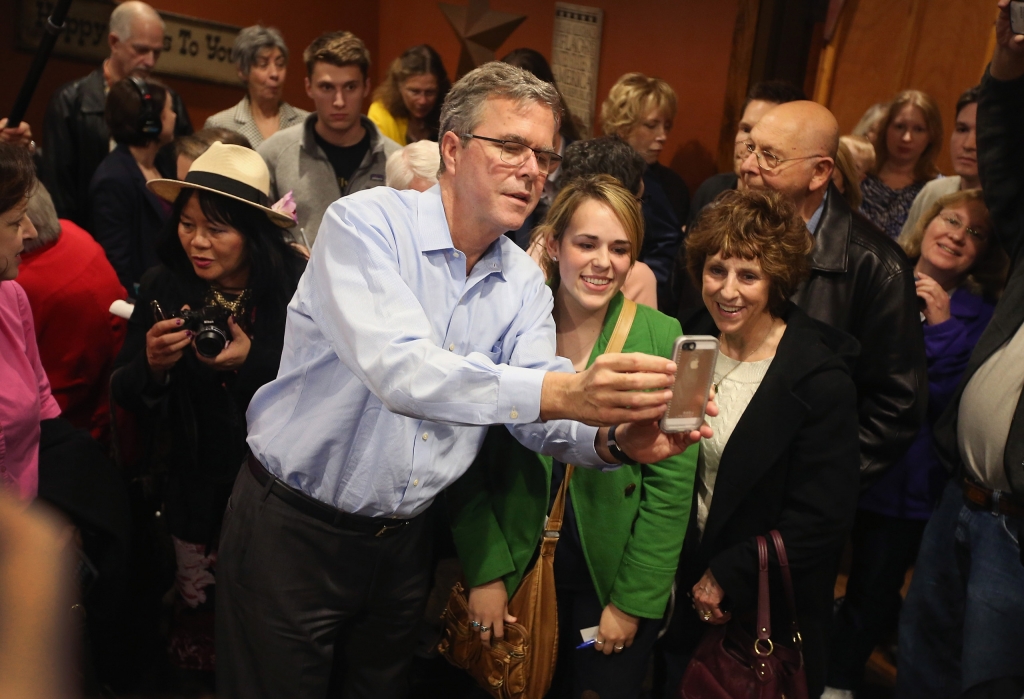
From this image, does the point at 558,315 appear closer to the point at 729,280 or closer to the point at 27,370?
the point at 729,280

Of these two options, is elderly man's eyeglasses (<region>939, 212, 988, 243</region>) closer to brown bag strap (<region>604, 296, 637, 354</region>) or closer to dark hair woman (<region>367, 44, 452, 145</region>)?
brown bag strap (<region>604, 296, 637, 354</region>)

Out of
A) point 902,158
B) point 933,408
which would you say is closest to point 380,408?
point 933,408

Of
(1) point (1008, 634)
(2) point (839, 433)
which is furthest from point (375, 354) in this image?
(1) point (1008, 634)

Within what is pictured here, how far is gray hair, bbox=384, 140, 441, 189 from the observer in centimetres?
282

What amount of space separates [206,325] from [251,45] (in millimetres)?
2572

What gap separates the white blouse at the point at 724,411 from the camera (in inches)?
90.2

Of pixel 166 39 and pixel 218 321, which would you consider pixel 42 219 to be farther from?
pixel 166 39

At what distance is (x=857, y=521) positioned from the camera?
9.98 feet

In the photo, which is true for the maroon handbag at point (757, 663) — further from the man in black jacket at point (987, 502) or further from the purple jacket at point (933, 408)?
the purple jacket at point (933, 408)

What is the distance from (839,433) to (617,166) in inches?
41.3

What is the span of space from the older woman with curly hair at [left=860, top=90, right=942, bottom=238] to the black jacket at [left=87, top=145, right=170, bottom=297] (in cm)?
A: 318

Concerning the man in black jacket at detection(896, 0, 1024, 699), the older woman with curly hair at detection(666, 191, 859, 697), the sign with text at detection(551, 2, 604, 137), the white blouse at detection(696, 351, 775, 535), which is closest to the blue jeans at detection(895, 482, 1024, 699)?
the man in black jacket at detection(896, 0, 1024, 699)

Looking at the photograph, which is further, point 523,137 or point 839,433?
point 839,433

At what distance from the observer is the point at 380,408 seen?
1748 mm
